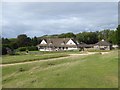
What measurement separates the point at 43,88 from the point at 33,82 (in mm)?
2399

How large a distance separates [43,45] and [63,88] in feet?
348

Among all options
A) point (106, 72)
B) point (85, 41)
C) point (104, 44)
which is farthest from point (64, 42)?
point (106, 72)

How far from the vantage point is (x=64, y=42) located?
12256 centimetres

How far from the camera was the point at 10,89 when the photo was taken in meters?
18.4

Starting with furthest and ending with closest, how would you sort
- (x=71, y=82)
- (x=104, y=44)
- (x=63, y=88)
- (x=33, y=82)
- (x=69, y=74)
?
(x=104, y=44) < (x=69, y=74) < (x=33, y=82) < (x=71, y=82) < (x=63, y=88)

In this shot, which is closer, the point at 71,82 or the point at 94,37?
the point at 71,82

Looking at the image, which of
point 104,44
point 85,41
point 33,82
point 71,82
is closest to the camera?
point 71,82

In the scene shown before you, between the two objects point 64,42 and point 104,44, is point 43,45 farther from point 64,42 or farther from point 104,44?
point 104,44

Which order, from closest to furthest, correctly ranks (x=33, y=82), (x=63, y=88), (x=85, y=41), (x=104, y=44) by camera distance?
1. (x=63, y=88)
2. (x=33, y=82)
3. (x=104, y=44)
4. (x=85, y=41)

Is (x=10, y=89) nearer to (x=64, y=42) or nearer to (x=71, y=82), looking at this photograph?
(x=71, y=82)

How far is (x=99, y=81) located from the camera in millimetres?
17766

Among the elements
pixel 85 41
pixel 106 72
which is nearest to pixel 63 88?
pixel 106 72

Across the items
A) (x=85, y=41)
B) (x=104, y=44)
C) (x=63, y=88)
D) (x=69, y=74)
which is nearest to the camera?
(x=63, y=88)

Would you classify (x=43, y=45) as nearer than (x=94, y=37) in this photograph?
Yes
